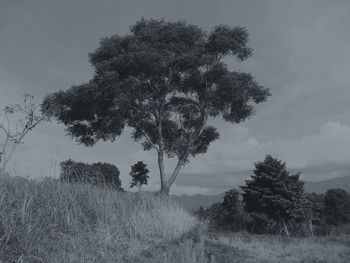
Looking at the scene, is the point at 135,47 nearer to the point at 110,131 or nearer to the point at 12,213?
the point at 110,131

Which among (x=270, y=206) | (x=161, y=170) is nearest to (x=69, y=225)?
(x=161, y=170)

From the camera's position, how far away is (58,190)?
Answer: 695 cm

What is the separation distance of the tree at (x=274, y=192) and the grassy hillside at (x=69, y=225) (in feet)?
121

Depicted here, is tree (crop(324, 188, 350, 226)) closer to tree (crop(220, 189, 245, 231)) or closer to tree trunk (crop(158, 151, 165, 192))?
tree (crop(220, 189, 245, 231))

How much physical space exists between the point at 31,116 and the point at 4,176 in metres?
20.3

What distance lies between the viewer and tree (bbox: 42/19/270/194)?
67.2 ft

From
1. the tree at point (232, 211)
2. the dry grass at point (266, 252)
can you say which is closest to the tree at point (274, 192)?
the tree at point (232, 211)

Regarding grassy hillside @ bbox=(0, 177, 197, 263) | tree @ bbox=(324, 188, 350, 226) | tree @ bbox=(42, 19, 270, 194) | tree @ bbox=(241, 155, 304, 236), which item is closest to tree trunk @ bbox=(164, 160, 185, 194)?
tree @ bbox=(42, 19, 270, 194)

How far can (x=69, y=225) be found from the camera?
238 inches

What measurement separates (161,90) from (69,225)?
16383mm

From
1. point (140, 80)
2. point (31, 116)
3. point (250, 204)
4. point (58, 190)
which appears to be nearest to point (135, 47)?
point (140, 80)

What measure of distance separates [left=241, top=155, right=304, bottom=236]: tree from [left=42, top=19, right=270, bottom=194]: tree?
75.7 feet

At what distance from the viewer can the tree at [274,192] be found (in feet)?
141

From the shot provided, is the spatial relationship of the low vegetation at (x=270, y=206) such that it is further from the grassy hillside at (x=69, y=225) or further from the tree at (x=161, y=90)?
the grassy hillside at (x=69, y=225)
